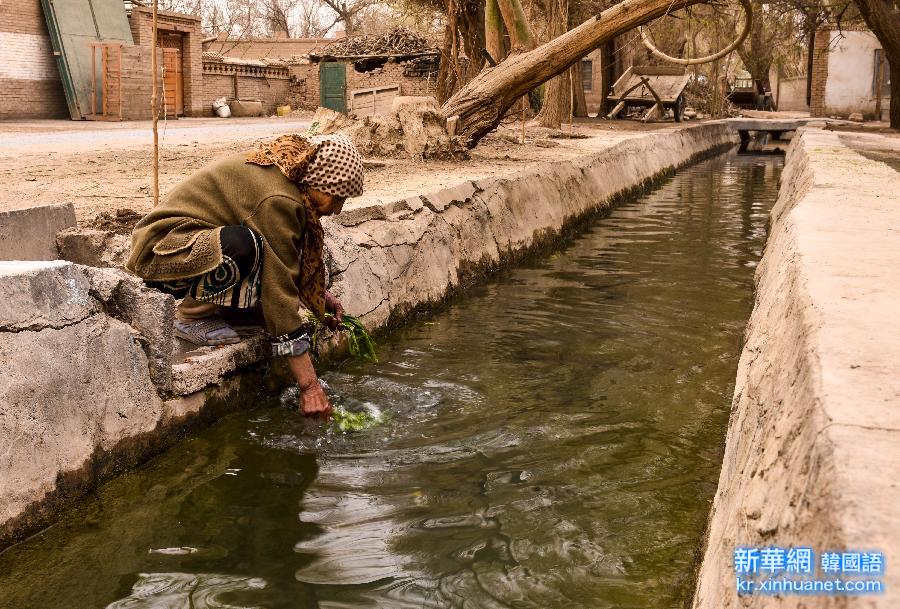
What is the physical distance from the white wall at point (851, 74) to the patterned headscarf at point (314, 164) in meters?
25.4

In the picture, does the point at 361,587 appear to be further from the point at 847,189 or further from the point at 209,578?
the point at 847,189

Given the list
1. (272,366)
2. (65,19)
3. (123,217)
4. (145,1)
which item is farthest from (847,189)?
(145,1)

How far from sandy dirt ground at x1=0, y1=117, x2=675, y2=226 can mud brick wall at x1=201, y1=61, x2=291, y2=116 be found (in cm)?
1163

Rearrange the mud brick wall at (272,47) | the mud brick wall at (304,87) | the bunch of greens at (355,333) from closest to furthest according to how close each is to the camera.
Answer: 1. the bunch of greens at (355,333)
2. the mud brick wall at (304,87)
3. the mud brick wall at (272,47)

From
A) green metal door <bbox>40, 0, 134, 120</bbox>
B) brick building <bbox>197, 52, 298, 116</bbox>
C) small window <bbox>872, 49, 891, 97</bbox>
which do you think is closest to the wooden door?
brick building <bbox>197, 52, 298, 116</bbox>

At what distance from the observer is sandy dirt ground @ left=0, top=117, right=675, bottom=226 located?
5.90 m

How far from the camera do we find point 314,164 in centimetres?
362

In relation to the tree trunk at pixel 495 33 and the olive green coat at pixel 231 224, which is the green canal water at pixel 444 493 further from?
the tree trunk at pixel 495 33

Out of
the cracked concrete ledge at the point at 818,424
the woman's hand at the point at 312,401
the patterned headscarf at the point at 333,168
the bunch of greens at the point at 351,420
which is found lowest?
the bunch of greens at the point at 351,420

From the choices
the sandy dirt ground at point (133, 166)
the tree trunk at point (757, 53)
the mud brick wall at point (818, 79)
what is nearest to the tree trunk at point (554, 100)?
the sandy dirt ground at point (133, 166)

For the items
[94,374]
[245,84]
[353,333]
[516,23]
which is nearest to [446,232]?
[353,333]

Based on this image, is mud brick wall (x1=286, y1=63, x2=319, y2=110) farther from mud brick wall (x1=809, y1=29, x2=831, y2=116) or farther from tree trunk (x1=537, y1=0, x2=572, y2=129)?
mud brick wall (x1=809, y1=29, x2=831, y2=116)

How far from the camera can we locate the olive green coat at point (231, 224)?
3555 mm

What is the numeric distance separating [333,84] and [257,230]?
79.8ft
